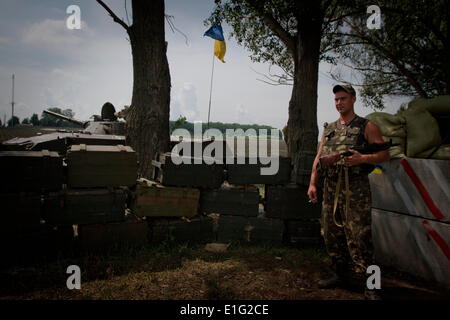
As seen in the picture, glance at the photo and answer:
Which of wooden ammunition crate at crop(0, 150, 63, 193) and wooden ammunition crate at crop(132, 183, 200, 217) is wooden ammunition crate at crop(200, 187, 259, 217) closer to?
wooden ammunition crate at crop(132, 183, 200, 217)

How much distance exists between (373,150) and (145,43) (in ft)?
18.6

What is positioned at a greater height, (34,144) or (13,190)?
(34,144)

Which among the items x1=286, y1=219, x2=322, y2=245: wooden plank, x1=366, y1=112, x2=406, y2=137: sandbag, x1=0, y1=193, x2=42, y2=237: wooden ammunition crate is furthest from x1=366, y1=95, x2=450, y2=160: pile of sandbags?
x1=0, y1=193, x2=42, y2=237: wooden ammunition crate

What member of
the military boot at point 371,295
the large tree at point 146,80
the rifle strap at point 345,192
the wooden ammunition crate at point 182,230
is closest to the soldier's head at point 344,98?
the rifle strap at point 345,192

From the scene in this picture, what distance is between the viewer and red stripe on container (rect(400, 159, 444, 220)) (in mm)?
4238

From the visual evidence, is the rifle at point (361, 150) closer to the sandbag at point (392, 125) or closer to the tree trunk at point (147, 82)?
the sandbag at point (392, 125)

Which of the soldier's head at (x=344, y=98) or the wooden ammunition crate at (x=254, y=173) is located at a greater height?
the soldier's head at (x=344, y=98)

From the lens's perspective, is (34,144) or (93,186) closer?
(93,186)

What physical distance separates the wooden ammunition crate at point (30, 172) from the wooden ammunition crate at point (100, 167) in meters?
0.20

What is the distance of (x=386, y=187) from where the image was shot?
4961 mm

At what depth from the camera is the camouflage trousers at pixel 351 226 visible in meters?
3.79

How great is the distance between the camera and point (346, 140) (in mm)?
3984

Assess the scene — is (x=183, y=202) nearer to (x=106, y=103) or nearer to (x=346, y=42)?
(x=106, y=103)

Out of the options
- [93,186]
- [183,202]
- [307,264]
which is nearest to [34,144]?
[93,186]
